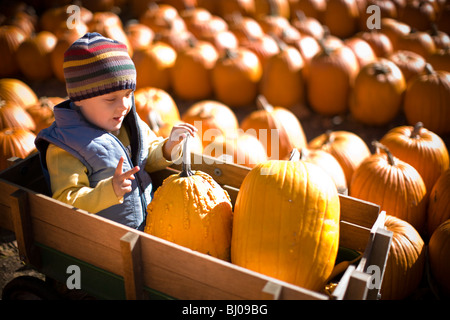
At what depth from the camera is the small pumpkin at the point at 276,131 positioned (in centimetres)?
376

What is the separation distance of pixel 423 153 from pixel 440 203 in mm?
543

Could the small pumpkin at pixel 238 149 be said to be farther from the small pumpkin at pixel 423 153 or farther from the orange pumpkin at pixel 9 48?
the orange pumpkin at pixel 9 48

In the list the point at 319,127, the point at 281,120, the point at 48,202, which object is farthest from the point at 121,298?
the point at 319,127

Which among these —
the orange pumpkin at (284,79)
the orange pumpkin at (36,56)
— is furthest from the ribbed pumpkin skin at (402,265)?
the orange pumpkin at (36,56)

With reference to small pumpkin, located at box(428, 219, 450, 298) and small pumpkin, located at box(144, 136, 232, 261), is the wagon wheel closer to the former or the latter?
small pumpkin, located at box(144, 136, 232, 261)

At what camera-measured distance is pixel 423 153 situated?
128 inches

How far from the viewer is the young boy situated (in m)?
1.91

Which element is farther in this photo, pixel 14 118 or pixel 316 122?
pixel 316 122

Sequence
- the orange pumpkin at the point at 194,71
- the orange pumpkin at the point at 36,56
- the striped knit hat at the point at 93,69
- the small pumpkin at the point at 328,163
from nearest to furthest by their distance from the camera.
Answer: the striped knit hat at the point at 93,69, the small pumpkin at the point at 328,163, the orange pumpkin at the point at 194,71, the orange pumpkin at the point at 36,56

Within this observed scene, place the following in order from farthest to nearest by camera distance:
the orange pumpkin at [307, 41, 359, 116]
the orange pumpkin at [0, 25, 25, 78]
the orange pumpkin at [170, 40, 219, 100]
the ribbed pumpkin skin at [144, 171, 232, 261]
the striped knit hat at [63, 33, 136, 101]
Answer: the orange pumpkin at [0, 25, 25, 78], the orange pumpkin at [170, 40, 219, 100], the orange pumpkin at [307, 41, 359, 116], the striped knit hat at [63, 33, 136, 101], the ribbed pumpkin skin at [144, 171, 232, 261]

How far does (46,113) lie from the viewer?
3986 millimetres

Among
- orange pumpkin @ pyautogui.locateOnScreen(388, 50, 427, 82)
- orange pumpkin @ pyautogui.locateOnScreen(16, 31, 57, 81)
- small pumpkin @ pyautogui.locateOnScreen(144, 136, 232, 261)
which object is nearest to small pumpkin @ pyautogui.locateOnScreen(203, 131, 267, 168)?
small pumpkin @ pyautogui.locateOnScreen(144, 136, 232, 261)

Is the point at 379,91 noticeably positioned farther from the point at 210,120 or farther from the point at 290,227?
the point at 290,227

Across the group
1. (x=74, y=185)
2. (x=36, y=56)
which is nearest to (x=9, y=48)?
(x=36, y=56)
